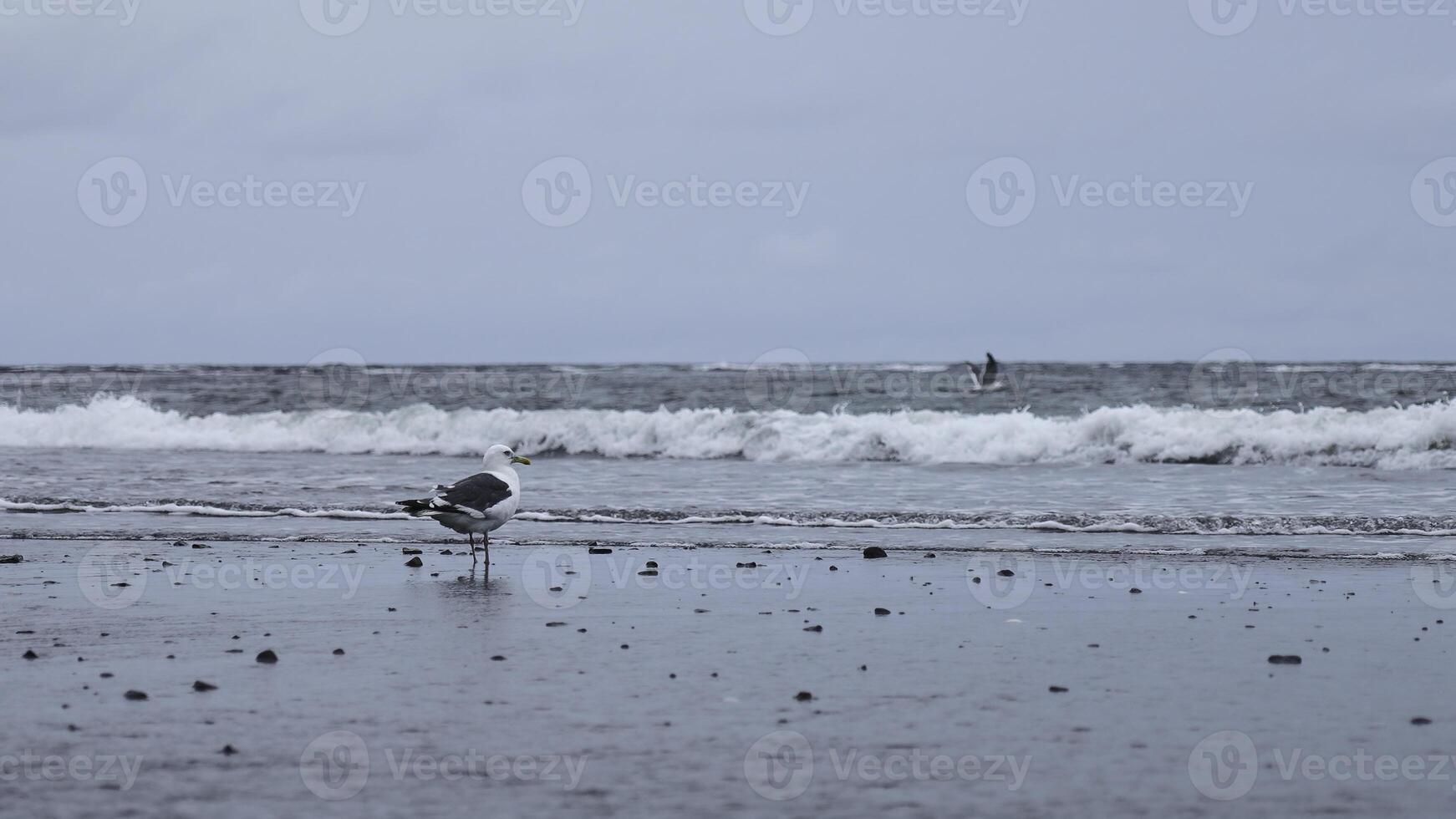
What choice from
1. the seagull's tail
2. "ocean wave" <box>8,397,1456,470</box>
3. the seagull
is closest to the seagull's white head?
the seagull

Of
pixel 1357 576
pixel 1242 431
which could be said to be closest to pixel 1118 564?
pixel 1357 576

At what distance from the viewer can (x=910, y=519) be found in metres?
14.9

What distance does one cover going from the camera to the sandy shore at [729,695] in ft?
15.5

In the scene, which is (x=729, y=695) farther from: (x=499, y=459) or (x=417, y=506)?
(x=499, y=459)

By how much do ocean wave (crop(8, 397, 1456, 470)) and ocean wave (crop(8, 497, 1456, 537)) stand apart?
8447mm

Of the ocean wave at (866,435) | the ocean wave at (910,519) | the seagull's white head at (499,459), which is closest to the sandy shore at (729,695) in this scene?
the seagull's white head at (499,459)

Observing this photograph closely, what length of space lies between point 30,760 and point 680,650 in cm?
325

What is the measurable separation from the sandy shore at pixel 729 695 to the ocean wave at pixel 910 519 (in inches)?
135

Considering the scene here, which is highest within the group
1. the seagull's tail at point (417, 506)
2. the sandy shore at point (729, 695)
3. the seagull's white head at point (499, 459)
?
the seagull's white head at point (499, 459)

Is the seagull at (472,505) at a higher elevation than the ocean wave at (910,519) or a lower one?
higher

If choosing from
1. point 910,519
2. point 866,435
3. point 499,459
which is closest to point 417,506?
point 499,459

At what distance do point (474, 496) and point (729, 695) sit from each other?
5.70 metres

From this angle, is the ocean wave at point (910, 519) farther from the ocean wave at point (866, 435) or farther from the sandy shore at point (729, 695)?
the ocean wave at point (866, 435)

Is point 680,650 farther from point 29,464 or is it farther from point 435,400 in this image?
point 435,400
